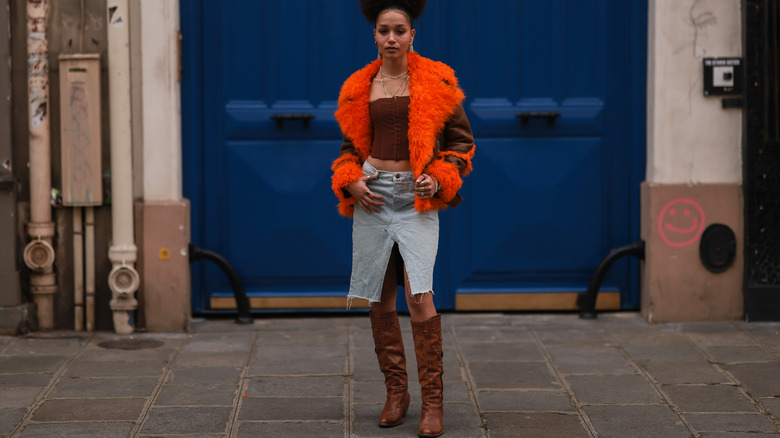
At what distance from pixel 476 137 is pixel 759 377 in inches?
92.0

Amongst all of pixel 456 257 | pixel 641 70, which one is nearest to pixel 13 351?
pixel 456 257

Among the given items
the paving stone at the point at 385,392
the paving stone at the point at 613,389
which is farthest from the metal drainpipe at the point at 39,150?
the paving stone at the point at 613,389

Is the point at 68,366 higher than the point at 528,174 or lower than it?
lower

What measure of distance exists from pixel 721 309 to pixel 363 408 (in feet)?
9.22

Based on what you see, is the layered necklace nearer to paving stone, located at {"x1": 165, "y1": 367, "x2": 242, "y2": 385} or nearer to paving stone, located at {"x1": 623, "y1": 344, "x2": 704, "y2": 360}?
paving stone, located at {"x1": 165, "y1": 367, "x2": 242, "y2": 385}

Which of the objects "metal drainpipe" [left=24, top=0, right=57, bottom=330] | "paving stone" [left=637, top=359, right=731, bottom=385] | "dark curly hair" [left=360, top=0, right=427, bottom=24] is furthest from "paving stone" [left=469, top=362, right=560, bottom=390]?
"metal drainpipe" [left=24, top=0, right=57, bottom=330]

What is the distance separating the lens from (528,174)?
6.89m

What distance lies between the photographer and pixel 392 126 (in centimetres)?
455

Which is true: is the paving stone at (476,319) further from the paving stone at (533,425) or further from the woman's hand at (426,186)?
the woman's hand at (426,186)

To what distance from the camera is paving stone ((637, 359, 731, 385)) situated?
17.5ft

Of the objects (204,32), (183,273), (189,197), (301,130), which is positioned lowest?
(183,273)

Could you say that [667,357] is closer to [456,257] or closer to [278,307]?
[456,257]

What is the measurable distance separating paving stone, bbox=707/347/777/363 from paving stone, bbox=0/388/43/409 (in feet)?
11.3

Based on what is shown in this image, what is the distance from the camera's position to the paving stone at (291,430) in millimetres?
4520
